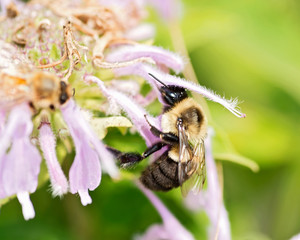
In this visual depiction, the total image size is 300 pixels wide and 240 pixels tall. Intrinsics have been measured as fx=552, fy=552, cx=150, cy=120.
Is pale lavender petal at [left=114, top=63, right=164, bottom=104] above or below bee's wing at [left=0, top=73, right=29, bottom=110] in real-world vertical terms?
below

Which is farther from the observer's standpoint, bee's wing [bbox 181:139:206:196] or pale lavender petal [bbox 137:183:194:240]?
pale lavender petal [bbox 137:183:194:240]

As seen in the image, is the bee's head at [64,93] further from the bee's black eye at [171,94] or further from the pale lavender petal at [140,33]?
the pale lavender petal at [140,33]

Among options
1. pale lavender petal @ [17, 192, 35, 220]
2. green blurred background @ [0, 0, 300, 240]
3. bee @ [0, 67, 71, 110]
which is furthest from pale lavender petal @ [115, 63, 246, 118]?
pale lavender petal @ [17, 192, 35, 220]

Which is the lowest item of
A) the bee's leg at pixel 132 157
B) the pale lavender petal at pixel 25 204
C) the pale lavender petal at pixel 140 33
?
the bee's leg at pixel 132 157

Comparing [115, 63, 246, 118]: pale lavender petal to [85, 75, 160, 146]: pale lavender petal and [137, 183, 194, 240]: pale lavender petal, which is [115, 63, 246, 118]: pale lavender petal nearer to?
[85, 75, 160, 146]: pale lavender petal

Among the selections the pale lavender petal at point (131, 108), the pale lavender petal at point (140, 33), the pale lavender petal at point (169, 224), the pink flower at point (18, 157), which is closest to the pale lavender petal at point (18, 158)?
the pink flower at point (18, 157)

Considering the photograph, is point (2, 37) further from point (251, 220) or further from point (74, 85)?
point (251, 220)

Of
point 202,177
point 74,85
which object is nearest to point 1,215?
point 74,85
